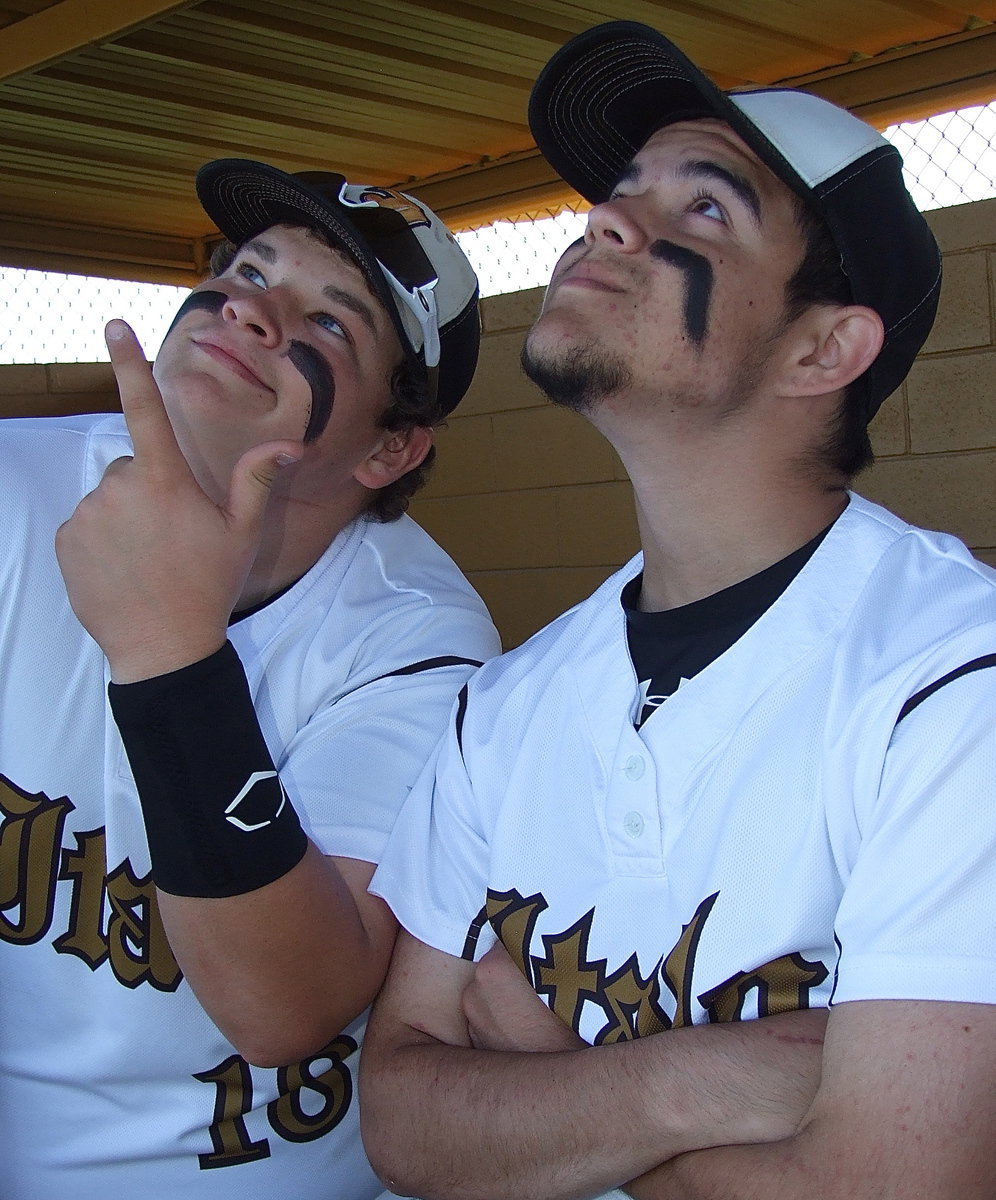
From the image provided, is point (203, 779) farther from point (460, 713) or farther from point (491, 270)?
point (491, 270)

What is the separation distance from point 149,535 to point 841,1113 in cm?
95

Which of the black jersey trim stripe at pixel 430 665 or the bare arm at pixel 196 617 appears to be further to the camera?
the black jersey trim stripe at pixel 430 665

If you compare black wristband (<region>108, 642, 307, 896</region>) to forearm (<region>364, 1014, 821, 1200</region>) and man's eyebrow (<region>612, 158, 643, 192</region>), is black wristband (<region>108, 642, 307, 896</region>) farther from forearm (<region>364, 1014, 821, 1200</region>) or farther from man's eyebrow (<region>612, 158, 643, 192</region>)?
man's eyebrow (<region>612, 158, 643, 192</region>)

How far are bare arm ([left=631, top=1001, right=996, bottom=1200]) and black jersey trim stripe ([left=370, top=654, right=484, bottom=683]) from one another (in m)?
0.82

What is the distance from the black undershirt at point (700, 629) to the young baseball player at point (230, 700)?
0.35 meters

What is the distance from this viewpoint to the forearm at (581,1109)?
46.5 inches

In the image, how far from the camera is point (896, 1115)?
1041mm

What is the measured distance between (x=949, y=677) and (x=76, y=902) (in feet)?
3.78

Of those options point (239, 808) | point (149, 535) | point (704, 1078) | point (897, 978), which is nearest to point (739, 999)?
point (704, 1078)

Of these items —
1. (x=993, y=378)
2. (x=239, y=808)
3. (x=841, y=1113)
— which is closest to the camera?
(x=841, y=1113)

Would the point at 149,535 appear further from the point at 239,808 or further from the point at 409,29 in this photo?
the point at 409,29

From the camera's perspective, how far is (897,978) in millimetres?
1087

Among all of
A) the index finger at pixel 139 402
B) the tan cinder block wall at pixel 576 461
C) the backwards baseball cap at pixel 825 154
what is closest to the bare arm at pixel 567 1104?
the index finger at pixel 139 402

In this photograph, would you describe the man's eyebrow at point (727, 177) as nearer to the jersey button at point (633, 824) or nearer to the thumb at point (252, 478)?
the thumb at point (252, 478)
